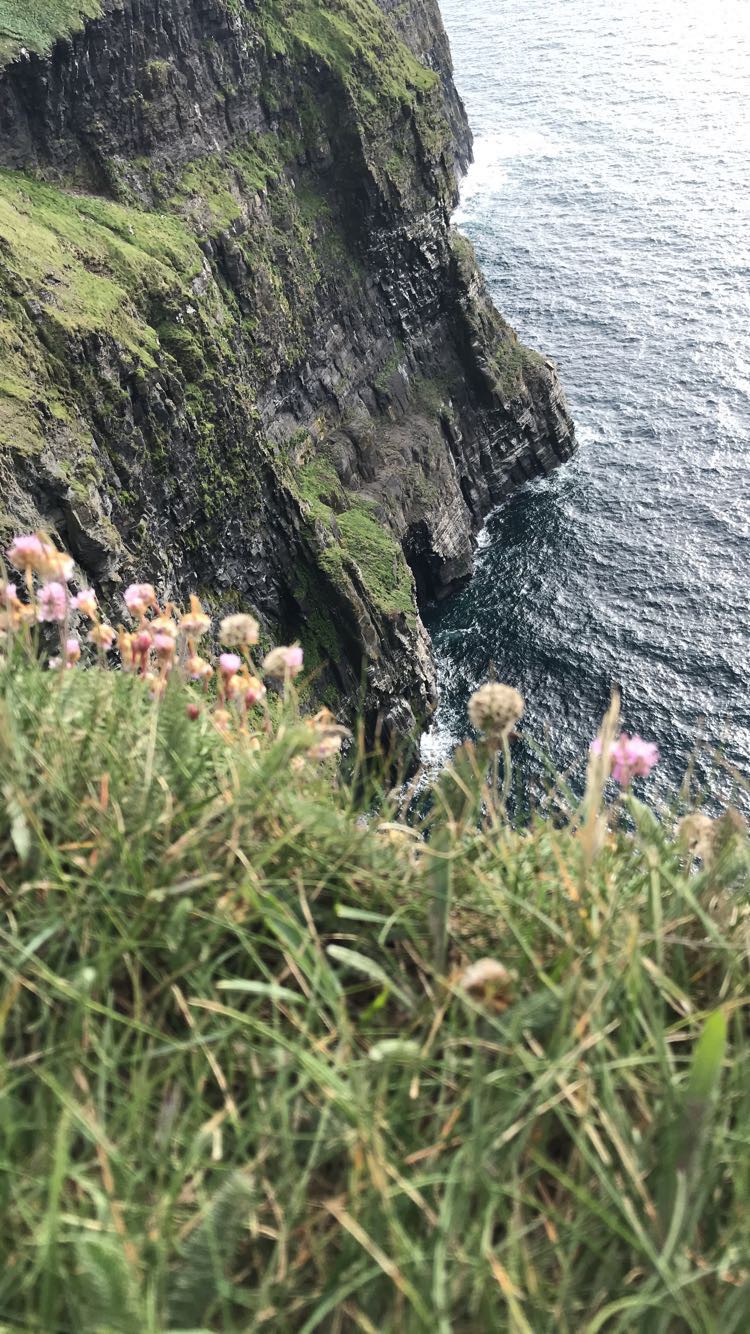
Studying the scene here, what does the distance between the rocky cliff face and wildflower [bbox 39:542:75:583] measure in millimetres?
9184

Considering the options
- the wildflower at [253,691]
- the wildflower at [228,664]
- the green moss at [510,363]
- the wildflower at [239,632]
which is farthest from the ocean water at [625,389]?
the wildflower at [239,632]

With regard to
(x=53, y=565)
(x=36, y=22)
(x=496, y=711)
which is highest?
(x=36, y=22)

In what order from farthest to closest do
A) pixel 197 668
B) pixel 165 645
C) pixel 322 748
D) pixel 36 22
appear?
pixel 36 22 < pixel 197 668 < pixel 165 645 < pixel 322 748

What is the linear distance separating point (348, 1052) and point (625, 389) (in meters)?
72.6

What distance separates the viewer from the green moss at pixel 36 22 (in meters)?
34.3

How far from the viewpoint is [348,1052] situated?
130 inches

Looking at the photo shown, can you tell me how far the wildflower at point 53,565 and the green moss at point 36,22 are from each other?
36906mm

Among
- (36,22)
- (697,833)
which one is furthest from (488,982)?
(36,22)

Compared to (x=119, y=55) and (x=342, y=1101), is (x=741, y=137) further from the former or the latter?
(x=342, y=1101)

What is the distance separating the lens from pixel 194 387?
36125 millimetres

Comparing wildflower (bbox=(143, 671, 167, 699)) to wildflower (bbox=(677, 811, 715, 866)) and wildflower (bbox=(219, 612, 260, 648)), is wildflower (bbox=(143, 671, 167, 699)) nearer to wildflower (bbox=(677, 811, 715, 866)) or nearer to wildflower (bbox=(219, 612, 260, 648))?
wildflower (bbox=(219, 612, 260, 648))

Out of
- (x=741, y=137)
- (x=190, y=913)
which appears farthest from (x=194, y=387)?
(x=741, y=137)

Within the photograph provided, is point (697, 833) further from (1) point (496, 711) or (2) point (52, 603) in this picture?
(2) point (52, 603)

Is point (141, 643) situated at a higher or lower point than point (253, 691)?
higher
